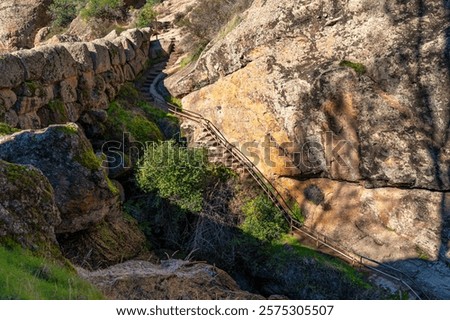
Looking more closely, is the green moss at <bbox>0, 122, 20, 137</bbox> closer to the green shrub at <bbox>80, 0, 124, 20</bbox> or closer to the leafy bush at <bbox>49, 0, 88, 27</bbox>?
the green shrub at <bbox>80, 0, 124, 20</bbox>

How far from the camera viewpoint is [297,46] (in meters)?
15.9

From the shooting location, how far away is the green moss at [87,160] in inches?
396

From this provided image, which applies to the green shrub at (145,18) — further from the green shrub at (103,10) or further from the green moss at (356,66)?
the green moss at (356,66)

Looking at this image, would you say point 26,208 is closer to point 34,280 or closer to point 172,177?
point 34,280

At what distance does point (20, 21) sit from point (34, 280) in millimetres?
31257

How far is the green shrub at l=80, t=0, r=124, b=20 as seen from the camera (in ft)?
93.1

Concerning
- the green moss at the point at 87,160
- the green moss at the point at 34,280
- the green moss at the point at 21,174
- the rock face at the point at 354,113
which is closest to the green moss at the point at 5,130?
the green moss at the point at 87,160

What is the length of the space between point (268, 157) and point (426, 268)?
672 cm

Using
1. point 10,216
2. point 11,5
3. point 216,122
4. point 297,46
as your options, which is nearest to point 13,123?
point 10,216

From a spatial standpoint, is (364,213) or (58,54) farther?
(364,213)

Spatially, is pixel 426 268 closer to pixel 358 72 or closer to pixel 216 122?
pixel 358 72

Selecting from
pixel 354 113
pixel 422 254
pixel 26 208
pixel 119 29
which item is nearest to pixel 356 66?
pixel 354 113
